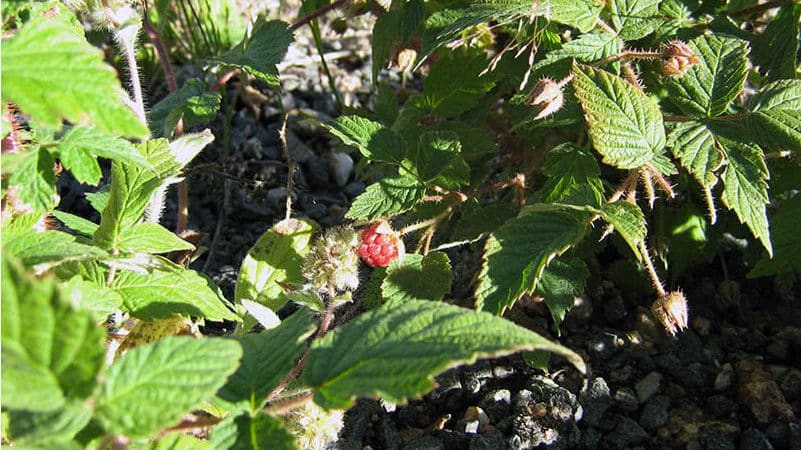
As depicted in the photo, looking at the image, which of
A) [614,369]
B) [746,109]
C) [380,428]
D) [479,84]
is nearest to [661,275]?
[614,369]

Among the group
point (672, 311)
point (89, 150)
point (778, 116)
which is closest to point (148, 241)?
point (89, 150)

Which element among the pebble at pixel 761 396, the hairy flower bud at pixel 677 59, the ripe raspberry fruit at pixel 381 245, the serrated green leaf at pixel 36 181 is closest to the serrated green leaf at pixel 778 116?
the hairy flower bud at pixel 677 59

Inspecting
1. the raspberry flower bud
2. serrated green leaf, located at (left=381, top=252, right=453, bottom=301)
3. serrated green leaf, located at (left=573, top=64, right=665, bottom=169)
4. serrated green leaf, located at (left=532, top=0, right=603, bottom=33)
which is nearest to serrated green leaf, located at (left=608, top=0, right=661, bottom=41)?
serrated green leaf, located at (left=532, top=0, right=603, bottom=33)

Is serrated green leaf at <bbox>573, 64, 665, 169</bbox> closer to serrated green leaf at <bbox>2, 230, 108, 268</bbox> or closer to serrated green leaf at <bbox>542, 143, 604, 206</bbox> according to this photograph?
serrated green leaf at <bbox>542, 143, 604, 206</bbox>

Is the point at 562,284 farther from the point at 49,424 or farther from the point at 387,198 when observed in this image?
the point at 49,424

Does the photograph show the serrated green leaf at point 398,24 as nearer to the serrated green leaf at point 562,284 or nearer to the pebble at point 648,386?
the serrated green leaf at point 562,284

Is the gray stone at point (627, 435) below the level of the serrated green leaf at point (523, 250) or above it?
below

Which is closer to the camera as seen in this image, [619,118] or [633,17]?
[619,118]
